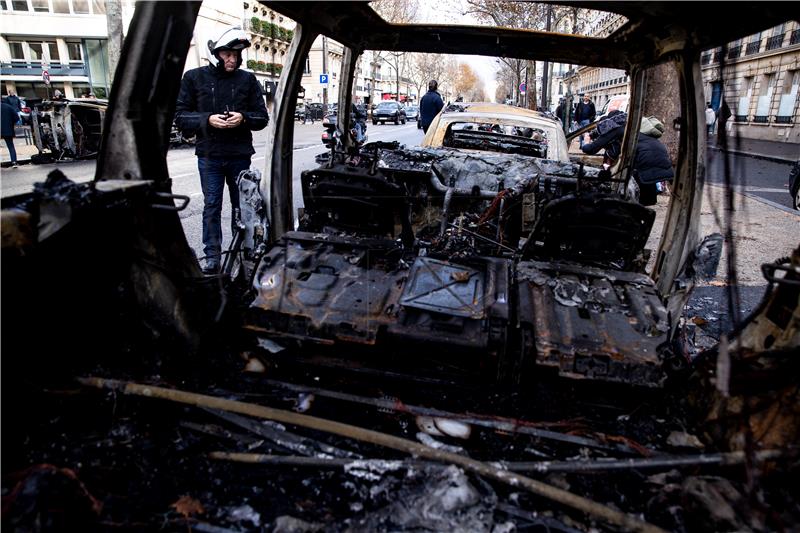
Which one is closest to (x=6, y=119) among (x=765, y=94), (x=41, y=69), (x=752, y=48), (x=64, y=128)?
(x=64, y=128)

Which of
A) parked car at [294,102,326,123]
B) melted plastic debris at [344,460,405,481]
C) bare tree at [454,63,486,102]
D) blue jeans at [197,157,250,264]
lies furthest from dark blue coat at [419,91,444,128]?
bare tree at [454,63,486,102]

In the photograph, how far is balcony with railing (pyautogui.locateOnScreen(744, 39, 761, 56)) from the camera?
2879cm

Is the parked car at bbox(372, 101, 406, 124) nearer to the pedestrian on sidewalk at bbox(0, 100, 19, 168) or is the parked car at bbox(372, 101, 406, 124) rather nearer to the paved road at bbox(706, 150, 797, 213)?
the paved road at bbox(706, 150, 797, 213)

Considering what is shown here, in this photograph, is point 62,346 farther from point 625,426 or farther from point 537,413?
point 625,426

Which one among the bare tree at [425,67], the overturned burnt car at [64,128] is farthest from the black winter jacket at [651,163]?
the bare tree at [425,67]

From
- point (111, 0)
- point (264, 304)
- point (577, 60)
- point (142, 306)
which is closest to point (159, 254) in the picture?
point (142, 306)

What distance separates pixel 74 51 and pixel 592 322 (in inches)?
1809

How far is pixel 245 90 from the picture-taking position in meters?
4.61

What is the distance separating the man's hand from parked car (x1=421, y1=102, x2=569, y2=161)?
8.60 ft

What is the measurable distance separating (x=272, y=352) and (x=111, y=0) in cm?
1704

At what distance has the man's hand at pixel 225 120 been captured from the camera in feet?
14.3

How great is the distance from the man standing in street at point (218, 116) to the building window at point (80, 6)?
41.0 m

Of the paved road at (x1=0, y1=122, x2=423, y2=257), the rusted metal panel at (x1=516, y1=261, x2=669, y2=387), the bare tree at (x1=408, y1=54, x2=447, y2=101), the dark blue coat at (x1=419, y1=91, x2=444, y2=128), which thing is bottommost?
the paved road at (x1=0, y1=122, x2=423, y2=257)

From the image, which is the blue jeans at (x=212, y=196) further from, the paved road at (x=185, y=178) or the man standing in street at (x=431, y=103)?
the man standing in street at (x=431, y=103)
